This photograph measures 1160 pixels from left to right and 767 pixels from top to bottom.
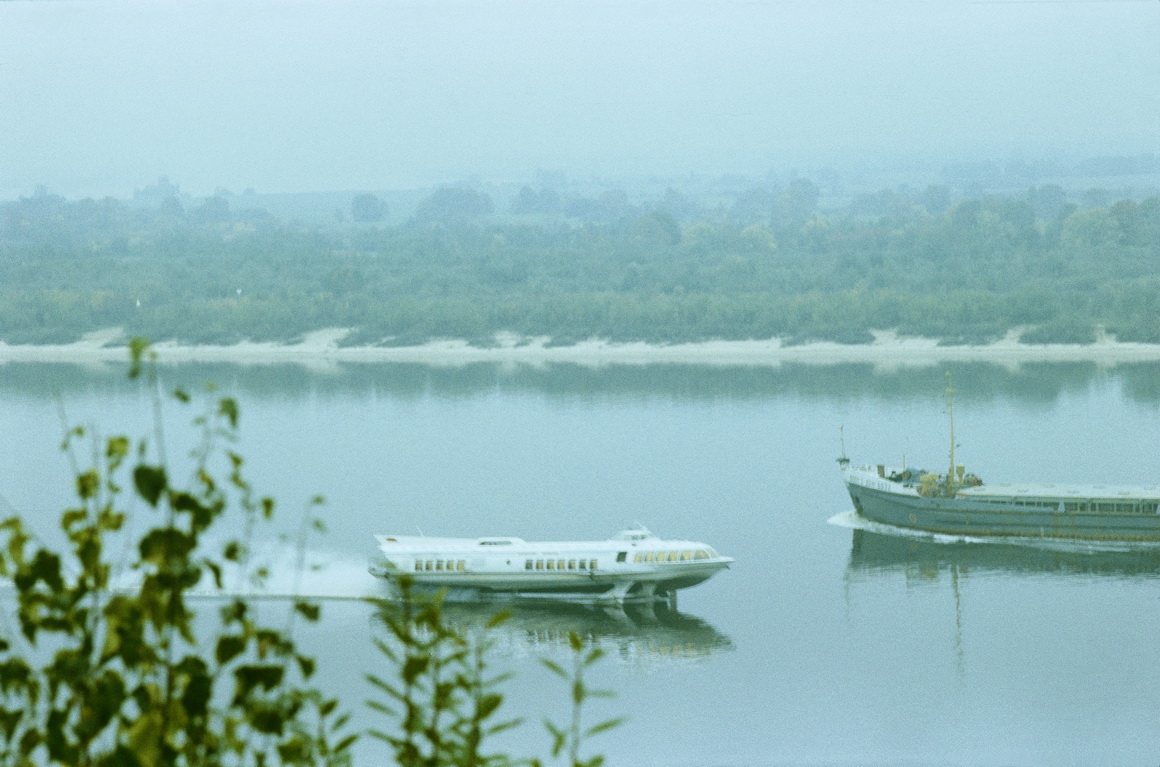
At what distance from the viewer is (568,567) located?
81.4ft

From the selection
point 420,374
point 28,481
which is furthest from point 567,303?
point 28,481

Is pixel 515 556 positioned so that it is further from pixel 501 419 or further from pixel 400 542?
pixel 501 419

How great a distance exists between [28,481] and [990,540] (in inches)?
1010

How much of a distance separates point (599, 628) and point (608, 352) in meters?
42.5

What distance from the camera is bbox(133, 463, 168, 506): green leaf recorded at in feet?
8.49

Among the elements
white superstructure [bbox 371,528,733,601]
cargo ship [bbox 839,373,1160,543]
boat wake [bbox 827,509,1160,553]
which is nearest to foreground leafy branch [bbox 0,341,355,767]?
white superstructure [bbox 371,528,733,601]

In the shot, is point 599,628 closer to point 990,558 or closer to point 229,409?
point 990,558

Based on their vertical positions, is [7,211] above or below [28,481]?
above

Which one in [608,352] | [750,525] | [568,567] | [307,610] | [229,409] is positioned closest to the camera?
[229,409]

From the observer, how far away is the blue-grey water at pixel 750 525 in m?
19.9

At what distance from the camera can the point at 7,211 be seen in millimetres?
98875

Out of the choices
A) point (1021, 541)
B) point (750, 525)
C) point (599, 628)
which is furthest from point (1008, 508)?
point (599, 628)

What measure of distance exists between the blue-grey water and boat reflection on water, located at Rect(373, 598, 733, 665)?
76 mm

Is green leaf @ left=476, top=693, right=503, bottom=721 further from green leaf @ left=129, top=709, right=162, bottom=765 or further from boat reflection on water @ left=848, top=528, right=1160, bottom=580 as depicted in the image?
boat reflection on water @ left=848, top=528, right=1160, bottom=580
